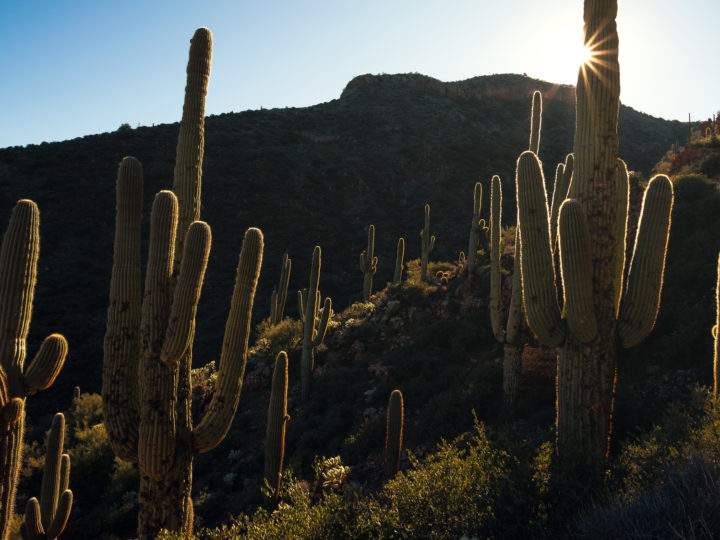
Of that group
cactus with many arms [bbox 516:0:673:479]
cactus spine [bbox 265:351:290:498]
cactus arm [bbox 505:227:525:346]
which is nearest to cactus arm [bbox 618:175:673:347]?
cactus with many arms [bbox 516:0:673:479]

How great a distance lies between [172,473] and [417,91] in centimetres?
5253

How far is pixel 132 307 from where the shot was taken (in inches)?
183

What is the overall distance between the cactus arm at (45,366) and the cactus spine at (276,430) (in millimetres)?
4244

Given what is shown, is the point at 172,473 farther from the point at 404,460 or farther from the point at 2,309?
the point at 404,460

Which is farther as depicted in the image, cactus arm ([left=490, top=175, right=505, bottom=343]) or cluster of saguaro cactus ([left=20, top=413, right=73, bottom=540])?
cactus arm ([left=490, top=175, right=505, bottom=343])

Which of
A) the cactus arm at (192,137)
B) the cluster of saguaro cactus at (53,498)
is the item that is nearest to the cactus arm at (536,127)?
the cactus arm at (192,137)

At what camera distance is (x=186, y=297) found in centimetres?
432

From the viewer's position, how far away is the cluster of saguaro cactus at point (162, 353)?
431 cm

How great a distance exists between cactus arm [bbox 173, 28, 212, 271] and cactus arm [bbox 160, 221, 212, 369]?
17.4 inches

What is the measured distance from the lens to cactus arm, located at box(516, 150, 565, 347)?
449 cm

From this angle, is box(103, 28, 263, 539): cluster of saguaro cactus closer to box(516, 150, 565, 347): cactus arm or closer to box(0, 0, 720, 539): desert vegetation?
box(0, 0, 720, 539): desert vegetation

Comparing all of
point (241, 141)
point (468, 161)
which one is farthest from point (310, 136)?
point (468, 161)

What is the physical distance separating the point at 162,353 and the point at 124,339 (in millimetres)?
604

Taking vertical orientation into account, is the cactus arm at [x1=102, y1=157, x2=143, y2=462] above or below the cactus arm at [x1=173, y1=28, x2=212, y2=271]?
below
